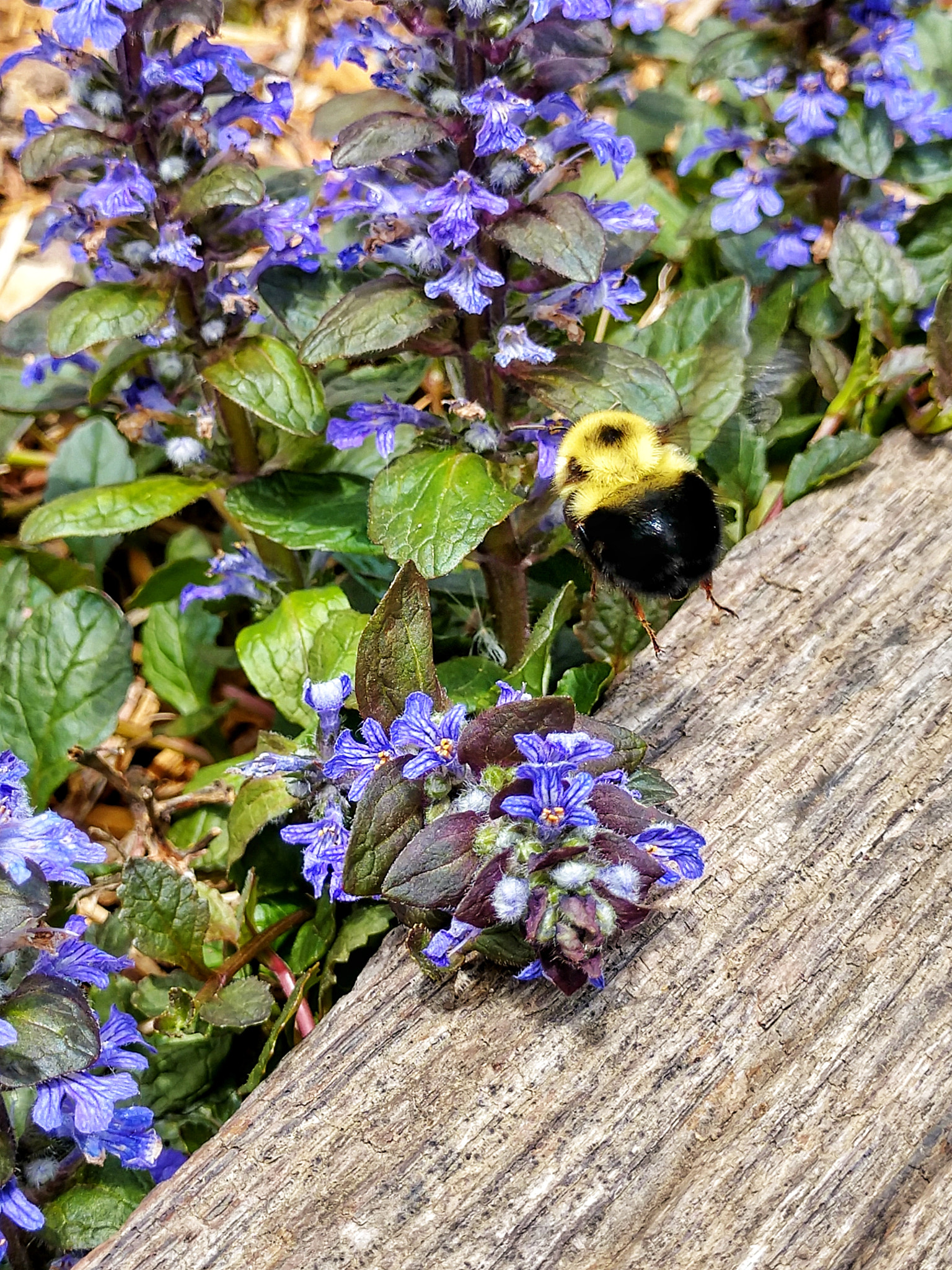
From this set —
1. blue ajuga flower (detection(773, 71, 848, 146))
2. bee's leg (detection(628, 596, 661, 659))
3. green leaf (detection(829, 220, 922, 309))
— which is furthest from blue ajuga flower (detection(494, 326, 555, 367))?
blue ajuga flower (detection(773, 71, 848, 146))

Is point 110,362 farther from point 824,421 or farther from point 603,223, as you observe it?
point 824,421

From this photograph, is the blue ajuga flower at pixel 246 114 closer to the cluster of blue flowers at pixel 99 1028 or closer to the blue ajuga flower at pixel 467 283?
the blue ajuga flower at pixel 467 283

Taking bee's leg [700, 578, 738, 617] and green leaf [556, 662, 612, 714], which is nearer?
bee's leg [700, 578, 738, 617]

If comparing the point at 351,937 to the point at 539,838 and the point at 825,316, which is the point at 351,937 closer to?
the point at 539,838

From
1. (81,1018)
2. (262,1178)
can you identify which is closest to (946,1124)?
(262,1178)

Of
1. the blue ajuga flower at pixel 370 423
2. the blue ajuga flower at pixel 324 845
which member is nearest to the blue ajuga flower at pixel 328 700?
the blue ajuga flower at pixel 324 845

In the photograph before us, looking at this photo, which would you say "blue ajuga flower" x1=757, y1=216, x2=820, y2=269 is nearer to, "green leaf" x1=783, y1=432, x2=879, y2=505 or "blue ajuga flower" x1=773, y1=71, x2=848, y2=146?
"blue ajuga flower" x1=773, y1=71, x2=848, y2=146

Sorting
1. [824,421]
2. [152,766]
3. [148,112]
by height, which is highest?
[148,112]
